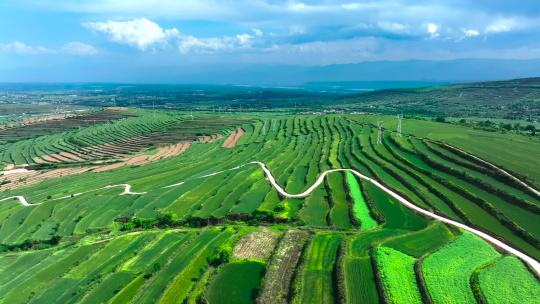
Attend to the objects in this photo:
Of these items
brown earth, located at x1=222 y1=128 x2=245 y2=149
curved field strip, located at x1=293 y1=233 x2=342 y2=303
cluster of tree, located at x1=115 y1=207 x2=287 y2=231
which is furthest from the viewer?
brown earth, located at x1=222 y1=128 x2=245 y2=149

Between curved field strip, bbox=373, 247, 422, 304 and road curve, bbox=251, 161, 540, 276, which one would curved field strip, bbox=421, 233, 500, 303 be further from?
road curve, bbox=251, 161, 540, 276

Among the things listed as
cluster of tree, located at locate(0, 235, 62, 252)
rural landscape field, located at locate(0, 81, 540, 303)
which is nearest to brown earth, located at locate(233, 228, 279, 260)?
rural landscape field, located at locate(0, 81, 540, 303)

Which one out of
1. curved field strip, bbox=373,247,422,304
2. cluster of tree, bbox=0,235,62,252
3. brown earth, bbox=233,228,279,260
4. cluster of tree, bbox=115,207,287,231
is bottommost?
cluster of tree, bbox=0,235,62,252

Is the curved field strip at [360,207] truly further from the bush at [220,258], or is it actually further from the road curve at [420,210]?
the bush at [220,258]

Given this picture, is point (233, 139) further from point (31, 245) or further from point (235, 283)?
point (235, 283)

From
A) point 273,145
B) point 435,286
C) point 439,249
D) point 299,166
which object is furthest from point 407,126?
point 435,286

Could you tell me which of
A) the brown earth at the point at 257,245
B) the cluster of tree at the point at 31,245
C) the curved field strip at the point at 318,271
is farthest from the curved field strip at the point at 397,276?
the cluster of tree at the point at 31,245

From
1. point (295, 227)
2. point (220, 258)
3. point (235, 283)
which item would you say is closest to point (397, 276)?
point (235, 283)

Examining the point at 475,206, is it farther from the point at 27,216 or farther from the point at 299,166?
the point at 27,216
